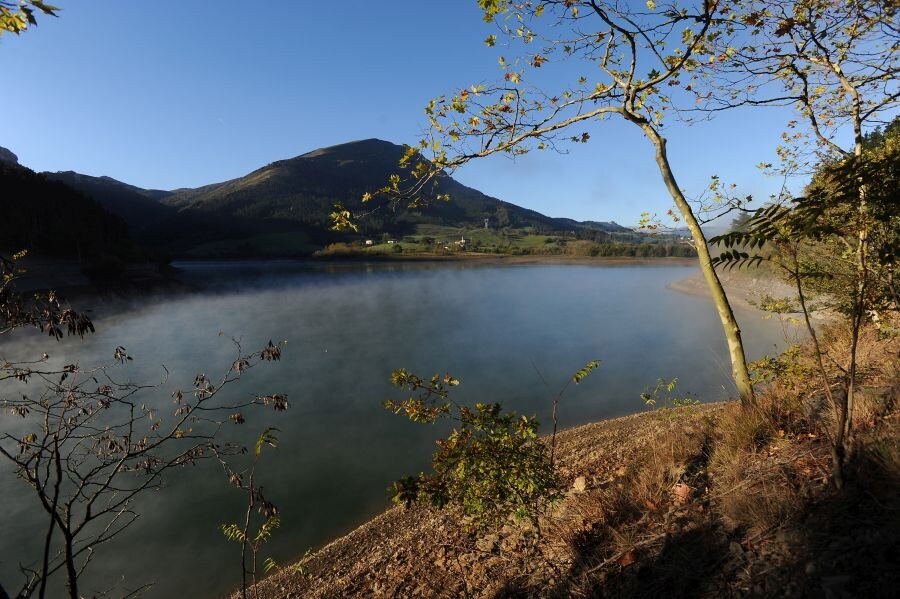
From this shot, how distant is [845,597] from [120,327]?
4457 cm

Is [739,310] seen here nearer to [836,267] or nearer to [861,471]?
[836,267]

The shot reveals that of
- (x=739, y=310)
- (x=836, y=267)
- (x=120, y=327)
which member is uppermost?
(x=836, y=267)

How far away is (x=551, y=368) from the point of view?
22375mm

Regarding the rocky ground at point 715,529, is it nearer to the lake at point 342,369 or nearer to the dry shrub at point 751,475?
the dry shrub at point 751,475

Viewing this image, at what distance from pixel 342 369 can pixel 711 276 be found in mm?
20400

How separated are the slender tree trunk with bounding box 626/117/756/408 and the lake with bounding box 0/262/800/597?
2868 mm

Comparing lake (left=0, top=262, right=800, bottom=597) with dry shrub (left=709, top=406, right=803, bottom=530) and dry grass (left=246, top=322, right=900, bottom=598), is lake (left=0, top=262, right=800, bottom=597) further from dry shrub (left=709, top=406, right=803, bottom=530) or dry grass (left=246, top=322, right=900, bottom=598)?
dry shrub (left=709, top=406, right=803, bottom=530)

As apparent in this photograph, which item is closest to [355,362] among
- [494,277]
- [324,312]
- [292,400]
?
[292,400]

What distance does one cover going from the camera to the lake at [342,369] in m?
9.50

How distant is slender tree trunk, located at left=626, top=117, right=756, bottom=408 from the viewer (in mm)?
5062

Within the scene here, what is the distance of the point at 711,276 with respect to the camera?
5074 millimetres

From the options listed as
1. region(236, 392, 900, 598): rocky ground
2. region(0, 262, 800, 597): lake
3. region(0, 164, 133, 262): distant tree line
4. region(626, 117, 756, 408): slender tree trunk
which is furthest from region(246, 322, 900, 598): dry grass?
region(0, 164, 133, 262): distant tree line


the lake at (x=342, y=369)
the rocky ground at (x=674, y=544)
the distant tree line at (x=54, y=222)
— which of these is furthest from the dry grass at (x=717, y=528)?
the distant tree line at (x=54, y=222)

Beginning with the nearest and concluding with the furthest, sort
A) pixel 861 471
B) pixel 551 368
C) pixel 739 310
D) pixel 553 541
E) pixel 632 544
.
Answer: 1. pixel 861 471
2. pixel 632 544
3. pixel 553 541
4. pixel 551 368
5. pixel 739 310
